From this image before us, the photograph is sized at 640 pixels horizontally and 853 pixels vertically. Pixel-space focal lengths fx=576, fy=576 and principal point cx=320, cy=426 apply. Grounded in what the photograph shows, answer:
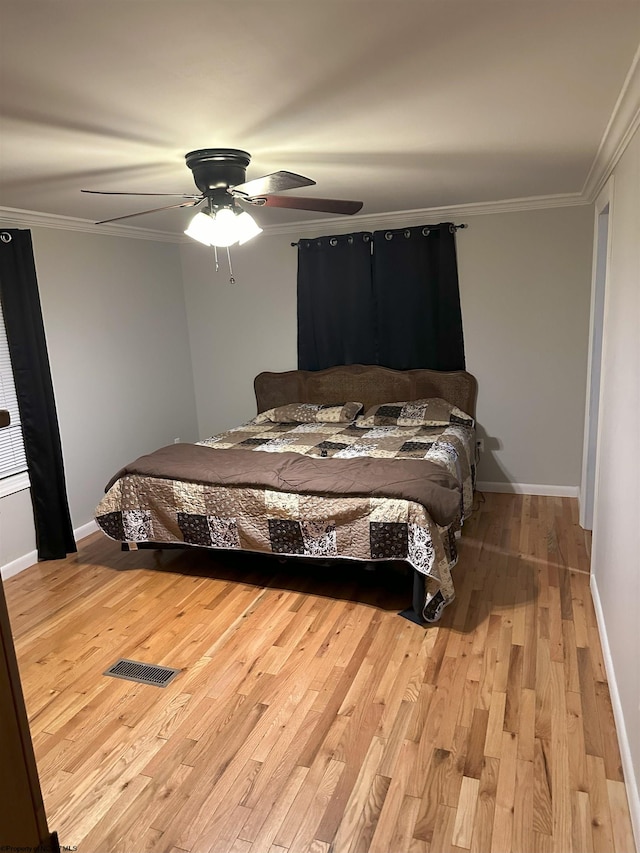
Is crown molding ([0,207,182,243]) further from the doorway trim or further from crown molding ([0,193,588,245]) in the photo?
the doorway trim

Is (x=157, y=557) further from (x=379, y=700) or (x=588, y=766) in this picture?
(x=588, y=766)

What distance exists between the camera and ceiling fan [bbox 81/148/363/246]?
2539mm

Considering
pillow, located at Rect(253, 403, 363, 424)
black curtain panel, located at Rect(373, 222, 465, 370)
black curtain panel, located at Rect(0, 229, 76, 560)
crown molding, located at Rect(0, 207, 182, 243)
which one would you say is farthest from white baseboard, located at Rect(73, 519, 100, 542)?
black curtain panel, located at Rect(373, 222, 465, 370)

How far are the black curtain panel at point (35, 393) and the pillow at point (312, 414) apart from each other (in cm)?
170

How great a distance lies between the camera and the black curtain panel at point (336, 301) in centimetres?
499

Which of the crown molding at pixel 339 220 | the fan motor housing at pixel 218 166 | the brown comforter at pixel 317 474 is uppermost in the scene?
the crown molding at pixel 339 220

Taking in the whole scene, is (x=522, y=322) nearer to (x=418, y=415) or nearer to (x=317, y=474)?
(x=418, y=415)

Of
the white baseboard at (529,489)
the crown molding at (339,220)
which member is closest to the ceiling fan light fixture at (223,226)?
the crown molding at (339,220)

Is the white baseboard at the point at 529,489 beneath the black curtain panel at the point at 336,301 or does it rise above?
beneath

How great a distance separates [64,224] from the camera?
4164 millimetres

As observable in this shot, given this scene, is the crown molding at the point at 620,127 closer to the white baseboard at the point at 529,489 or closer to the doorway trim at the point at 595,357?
the doorway trim at the point at 595,357

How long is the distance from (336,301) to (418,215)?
0.98 metres

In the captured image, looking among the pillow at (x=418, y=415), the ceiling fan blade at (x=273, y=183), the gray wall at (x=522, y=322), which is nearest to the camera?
the ceiling fan blade at (x=273, y=183)

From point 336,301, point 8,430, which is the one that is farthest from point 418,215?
point 8,430
